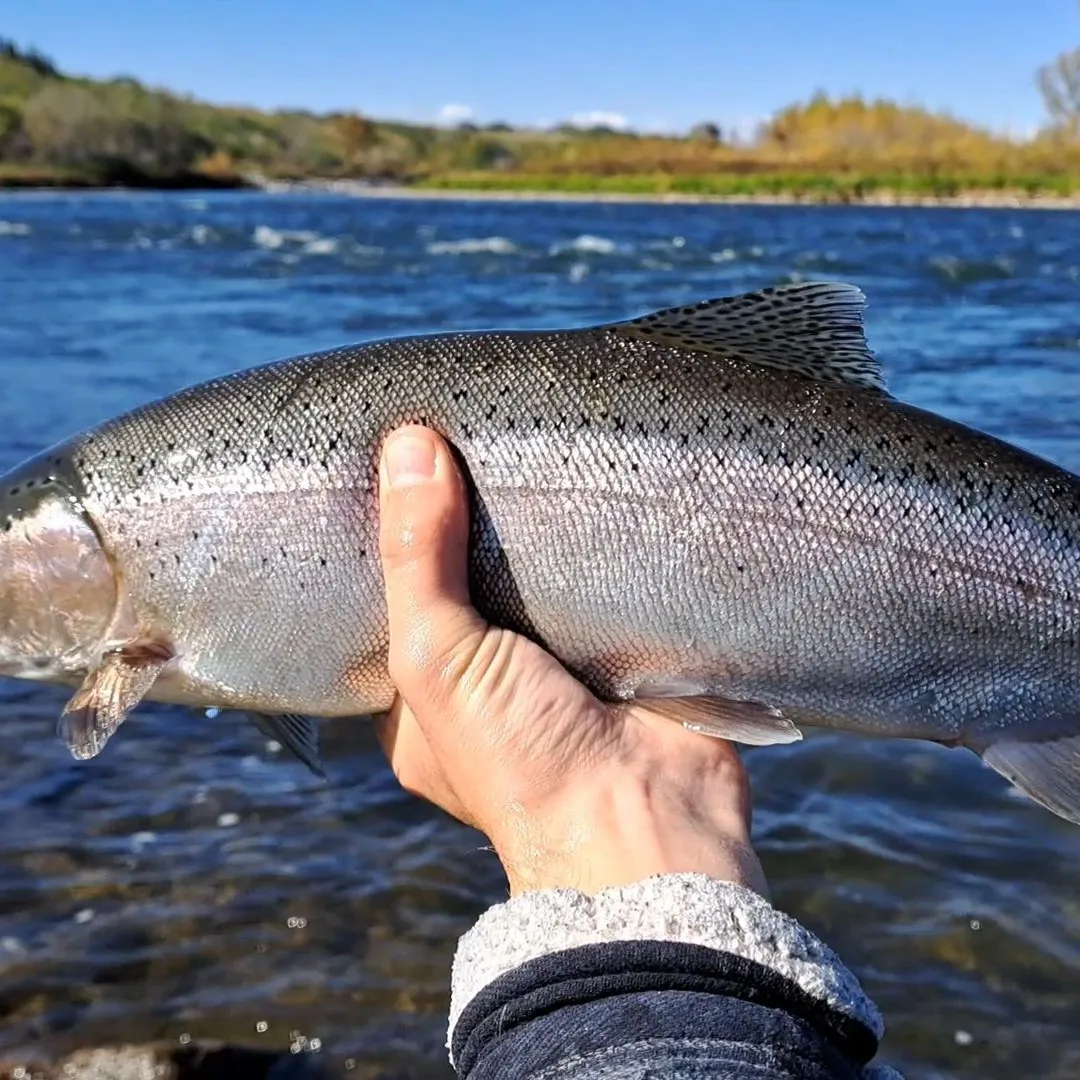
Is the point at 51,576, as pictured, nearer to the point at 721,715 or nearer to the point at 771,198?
the point at 721,715

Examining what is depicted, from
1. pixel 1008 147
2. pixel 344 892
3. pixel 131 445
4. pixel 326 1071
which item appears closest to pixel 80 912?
pixel 344 892

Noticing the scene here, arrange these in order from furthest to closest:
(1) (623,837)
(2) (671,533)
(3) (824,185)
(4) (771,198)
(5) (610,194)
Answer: (5) (610,194) < (4) (771,198) < (3) (824,185) < (2) (671,533) < (1) (623,837)

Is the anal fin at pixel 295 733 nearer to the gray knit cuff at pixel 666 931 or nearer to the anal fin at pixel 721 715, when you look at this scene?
the anal fin at pixel 721 715

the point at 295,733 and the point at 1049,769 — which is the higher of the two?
the point at 1049,769

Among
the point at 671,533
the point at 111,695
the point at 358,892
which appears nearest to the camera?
the point at 671,533

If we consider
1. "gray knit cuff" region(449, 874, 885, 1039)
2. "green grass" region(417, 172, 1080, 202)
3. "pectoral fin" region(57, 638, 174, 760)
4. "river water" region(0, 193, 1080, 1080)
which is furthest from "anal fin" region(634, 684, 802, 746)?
"green grass" region(417, 172, 1080, 202)

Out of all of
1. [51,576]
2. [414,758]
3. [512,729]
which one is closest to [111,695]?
[51,576]

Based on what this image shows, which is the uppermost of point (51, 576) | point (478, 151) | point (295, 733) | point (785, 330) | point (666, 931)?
point (478, 151)
